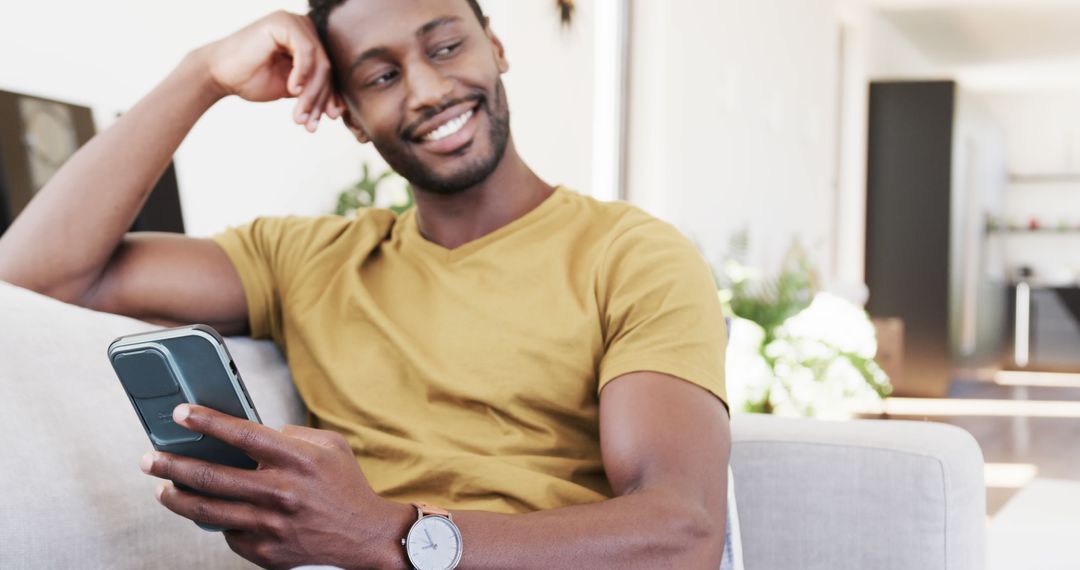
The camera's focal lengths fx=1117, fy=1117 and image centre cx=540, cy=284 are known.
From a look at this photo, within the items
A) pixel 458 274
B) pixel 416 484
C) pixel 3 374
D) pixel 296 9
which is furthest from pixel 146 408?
pixel 296 9

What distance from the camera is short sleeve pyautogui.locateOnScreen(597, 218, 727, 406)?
122 centimetres

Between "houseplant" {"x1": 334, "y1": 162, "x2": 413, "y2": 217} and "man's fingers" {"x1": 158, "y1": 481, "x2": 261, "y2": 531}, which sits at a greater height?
"houseplant" {"x1": 334, "y1": 162, "x2": 413, "y2": 217}

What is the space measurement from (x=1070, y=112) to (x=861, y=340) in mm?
8729

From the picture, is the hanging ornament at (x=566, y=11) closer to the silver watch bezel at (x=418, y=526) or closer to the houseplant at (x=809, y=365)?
the houseplant at (x=809, y=365)

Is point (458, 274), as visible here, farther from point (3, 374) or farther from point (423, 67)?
point (3, 374)

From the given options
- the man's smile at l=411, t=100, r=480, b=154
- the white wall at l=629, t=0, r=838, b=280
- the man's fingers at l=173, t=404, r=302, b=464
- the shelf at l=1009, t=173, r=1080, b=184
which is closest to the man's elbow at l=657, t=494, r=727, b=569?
the man's fingers at l=173, t=404, r=302, b=464

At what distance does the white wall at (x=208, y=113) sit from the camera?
1940 mm

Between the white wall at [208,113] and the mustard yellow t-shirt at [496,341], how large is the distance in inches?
27.0

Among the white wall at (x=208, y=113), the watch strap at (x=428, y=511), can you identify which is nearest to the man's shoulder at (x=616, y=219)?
the watch strap at (x=428, y=511)

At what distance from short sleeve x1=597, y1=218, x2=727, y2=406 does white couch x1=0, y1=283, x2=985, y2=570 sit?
30 cm

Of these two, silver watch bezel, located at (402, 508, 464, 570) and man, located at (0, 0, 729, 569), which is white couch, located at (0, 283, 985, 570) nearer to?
man, located at (0, 0, 729, 569)

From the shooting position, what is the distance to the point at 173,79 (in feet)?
5.08

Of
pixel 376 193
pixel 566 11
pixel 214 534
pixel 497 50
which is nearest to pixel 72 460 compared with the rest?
pixel 214 534

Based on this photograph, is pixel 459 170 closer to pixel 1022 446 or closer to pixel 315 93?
pixel 315 93
